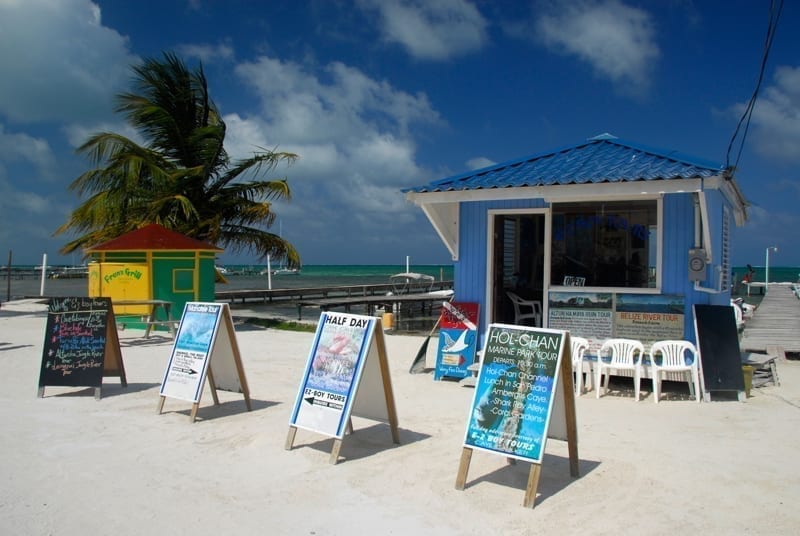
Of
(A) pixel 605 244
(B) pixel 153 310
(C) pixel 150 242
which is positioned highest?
(C) pixel 150 242

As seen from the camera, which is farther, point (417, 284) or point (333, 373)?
Answer: point (417, 284)

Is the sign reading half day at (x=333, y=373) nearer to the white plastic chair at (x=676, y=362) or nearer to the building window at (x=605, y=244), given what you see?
the white plastic chair at (x=676, y=362)

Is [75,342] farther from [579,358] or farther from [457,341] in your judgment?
[579,358]

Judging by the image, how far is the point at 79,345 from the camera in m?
7.73

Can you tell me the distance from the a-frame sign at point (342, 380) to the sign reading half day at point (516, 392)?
1.04 metres

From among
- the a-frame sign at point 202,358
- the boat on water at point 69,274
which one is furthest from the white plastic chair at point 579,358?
the boat on water at point 69,274

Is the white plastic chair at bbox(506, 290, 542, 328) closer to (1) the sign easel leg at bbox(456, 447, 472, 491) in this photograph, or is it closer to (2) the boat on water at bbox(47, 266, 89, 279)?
(1) the sign easel leg at bbox(456, 447, 472, 491)

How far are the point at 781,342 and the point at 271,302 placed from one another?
18.9 meters

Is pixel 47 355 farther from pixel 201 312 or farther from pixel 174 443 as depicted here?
pixel 174 443

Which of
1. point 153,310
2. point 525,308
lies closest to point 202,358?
point 525,308

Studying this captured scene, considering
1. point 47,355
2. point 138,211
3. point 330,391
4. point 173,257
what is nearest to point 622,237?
point 330,391

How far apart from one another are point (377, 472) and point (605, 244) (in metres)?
4.93

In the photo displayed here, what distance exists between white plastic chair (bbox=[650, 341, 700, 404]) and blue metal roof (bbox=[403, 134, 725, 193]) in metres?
1.96

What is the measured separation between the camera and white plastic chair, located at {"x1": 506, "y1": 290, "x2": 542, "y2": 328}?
10.1 metres
